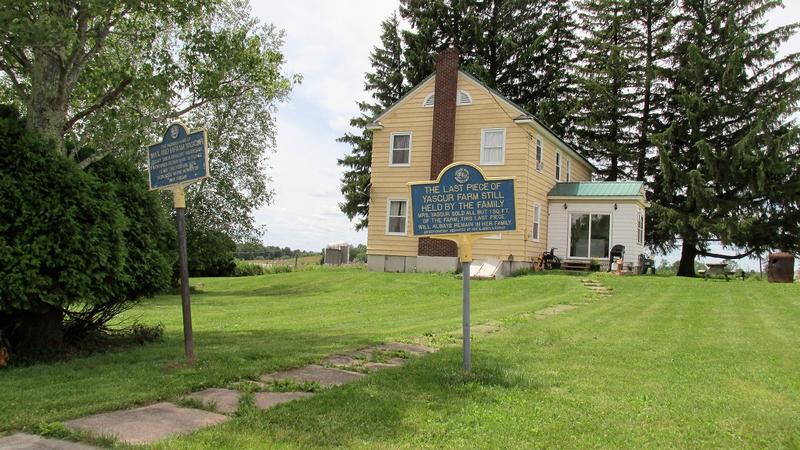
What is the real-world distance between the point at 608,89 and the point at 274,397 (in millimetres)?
33524

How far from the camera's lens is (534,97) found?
4066 centimetres

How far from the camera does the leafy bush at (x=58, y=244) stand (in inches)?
268

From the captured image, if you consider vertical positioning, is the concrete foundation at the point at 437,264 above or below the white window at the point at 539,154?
below

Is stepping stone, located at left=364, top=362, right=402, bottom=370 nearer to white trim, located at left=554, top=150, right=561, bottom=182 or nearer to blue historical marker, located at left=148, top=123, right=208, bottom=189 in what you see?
blue historical marker, located at left=148, top=123, right=208, bottom=189

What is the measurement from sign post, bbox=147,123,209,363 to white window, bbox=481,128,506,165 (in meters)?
18.4

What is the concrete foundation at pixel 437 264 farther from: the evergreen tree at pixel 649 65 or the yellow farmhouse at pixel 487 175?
the evergreen tree at pixel 649 65

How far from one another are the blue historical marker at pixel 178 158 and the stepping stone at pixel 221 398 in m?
2.48

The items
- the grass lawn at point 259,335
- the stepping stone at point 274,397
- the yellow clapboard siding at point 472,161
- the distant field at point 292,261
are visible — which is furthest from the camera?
→ the distant field at point 292,261

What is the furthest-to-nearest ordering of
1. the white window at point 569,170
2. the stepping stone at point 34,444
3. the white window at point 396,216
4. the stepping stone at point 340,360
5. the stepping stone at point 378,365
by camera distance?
the white window at point 569,170 → the white window at point 396,216 → the stepping stone at point 340,360 → the stepping stone at point 378,365 → the stepping stone at point 34,444

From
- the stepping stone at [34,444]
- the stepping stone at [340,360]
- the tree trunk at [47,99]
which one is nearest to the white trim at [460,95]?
the tree trunk at [47,99]

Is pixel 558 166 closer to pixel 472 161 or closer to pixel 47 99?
pixel 472 161

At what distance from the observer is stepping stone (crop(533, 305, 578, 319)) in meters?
13.0

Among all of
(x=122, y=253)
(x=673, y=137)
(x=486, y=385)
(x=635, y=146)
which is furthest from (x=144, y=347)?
(x=635, y=146)

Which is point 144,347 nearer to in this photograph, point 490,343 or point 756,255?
point 490,343
